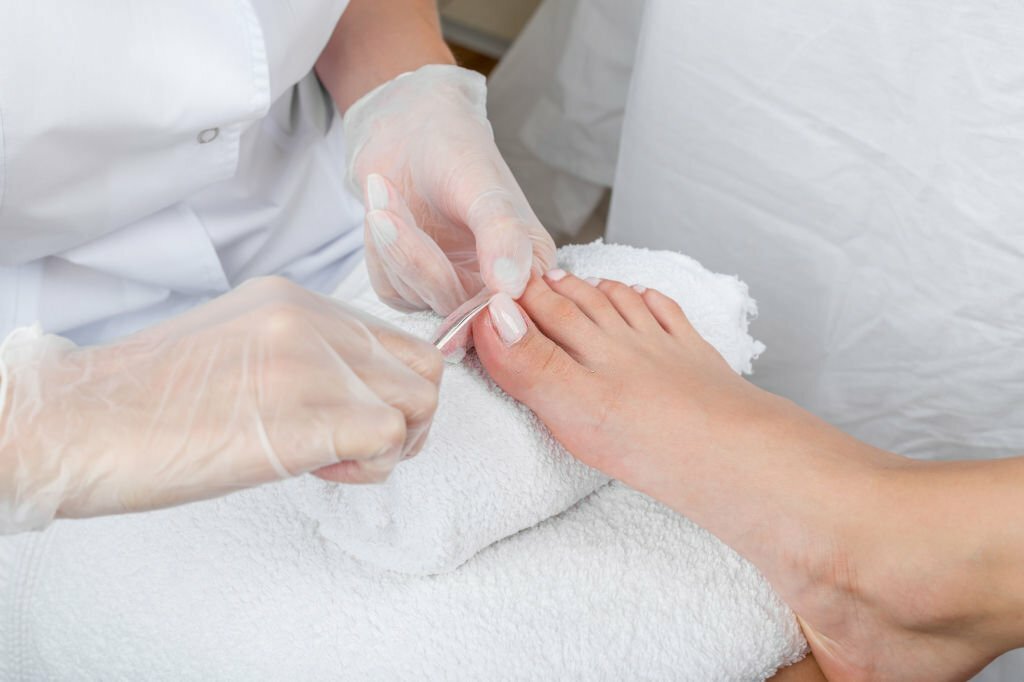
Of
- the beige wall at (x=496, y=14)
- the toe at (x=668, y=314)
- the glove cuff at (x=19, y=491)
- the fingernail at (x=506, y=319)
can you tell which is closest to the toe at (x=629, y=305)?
the toe at (x=668, y=314)

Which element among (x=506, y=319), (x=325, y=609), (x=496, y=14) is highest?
(x=506, y=319)

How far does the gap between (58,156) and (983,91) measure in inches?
29.8

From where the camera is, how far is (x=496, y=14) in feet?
6.33

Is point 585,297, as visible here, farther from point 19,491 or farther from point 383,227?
point 19,491

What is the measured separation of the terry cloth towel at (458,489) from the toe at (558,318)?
0.07 m

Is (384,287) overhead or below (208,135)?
below

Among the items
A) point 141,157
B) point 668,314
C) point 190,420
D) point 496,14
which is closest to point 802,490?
point 668,314

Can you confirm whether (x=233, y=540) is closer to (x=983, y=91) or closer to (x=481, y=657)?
(x=481, y=657)

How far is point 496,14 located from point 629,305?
126cm

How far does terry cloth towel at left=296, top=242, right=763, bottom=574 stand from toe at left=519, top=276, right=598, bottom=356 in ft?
0.23

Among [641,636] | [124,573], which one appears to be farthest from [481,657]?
[124,573]

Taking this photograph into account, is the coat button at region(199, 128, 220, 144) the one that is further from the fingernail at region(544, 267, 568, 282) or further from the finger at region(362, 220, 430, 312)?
the fingernail at region(544, 267, 568, 282)

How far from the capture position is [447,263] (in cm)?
78

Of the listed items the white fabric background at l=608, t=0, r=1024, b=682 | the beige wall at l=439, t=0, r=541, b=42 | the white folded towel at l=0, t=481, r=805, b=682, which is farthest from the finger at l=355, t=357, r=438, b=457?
the beige wall at l=439, t=0, r=541, b=42
